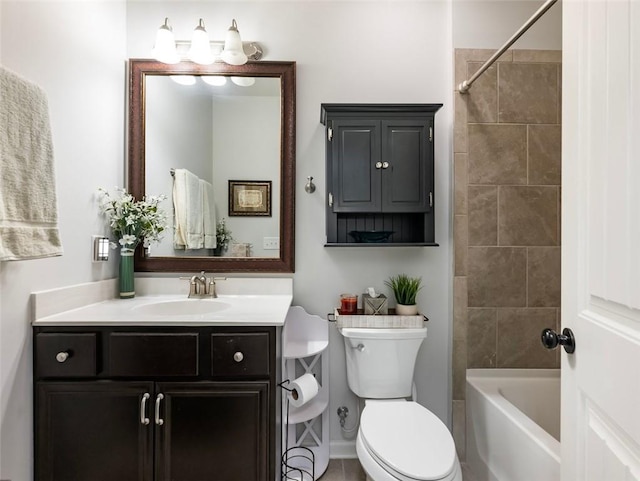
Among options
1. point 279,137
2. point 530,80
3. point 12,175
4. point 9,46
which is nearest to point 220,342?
point 12,175

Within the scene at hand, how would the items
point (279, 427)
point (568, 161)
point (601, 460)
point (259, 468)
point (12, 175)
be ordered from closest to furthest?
1. point (601, 460)
2. point (568, 161)
3. point (12, 175)
4. point (259, 468)
5. point (279, 427)

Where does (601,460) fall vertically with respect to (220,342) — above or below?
below

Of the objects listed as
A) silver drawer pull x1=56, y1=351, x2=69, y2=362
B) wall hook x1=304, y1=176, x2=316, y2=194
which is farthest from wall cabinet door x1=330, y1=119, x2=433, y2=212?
silver drawer pull x1=56, y1=351, x2=69, y2=362

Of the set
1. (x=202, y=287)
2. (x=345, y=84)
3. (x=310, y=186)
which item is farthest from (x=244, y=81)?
(x=202, y=287)

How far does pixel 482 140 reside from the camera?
1.89 m

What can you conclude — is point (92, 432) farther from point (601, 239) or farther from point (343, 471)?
point (601, 239)

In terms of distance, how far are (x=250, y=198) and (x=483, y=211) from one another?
4.16ft

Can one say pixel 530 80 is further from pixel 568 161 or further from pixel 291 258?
pixel 291 258

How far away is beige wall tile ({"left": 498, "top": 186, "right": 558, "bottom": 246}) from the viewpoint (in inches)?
74.3

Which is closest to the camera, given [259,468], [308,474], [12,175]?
[12,175]

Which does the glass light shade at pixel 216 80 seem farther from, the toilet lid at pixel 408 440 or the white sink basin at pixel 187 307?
the toilet lid at pixel 408 440

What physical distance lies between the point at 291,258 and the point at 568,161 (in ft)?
4.34

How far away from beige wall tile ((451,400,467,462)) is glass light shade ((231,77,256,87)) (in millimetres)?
2066

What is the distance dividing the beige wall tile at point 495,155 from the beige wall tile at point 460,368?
0.89 metres
